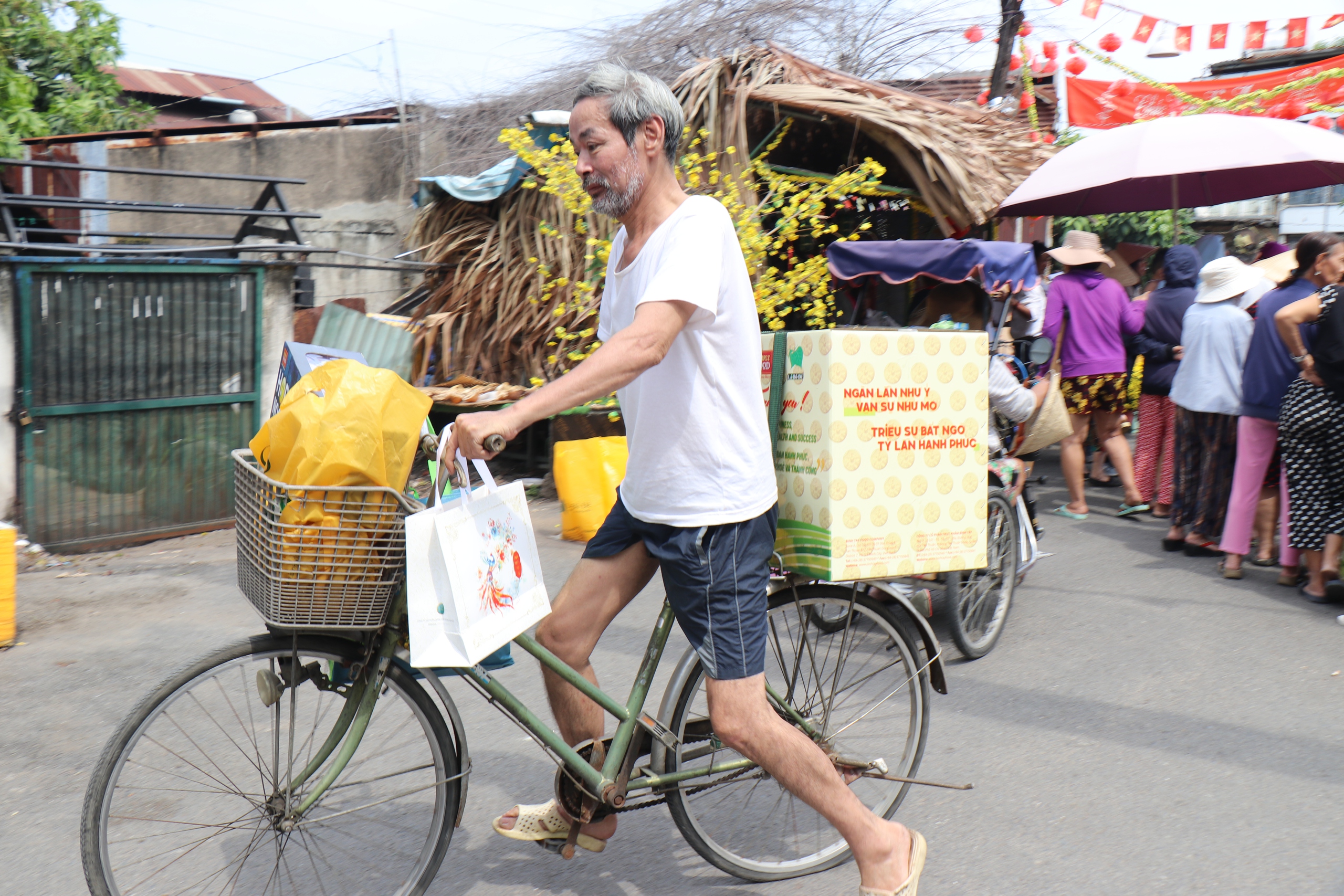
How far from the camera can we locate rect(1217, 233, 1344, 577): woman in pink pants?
5840mm

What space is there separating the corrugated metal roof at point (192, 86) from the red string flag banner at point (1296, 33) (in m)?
21.8

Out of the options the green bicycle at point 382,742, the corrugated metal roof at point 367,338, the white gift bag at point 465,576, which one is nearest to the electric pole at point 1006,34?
the corrugated metal roof at point 367,338

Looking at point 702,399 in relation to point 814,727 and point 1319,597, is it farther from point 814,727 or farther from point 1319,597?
point 1319,597

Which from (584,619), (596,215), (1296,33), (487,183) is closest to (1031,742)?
(584,619)

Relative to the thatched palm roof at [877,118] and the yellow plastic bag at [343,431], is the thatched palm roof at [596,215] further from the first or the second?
the yellow plastic bag at [343,431]

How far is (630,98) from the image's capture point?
7.73ft

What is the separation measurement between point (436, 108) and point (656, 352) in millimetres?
12598

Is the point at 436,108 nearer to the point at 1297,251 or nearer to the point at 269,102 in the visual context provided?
the point at 1297,251

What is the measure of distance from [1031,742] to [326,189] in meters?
12.2

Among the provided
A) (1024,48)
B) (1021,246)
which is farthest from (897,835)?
(1024,48)

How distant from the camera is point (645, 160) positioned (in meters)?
2.40

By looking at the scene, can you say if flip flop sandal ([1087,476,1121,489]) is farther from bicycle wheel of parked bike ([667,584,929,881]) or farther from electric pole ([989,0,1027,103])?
bicycle wheel of parked bike ([667,584,929,881])

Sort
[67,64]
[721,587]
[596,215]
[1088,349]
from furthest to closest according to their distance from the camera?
[67,64] < [596,215] < [1088,349] < [721,587]

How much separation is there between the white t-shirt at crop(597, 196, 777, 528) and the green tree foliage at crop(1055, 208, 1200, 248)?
55.9 ft
